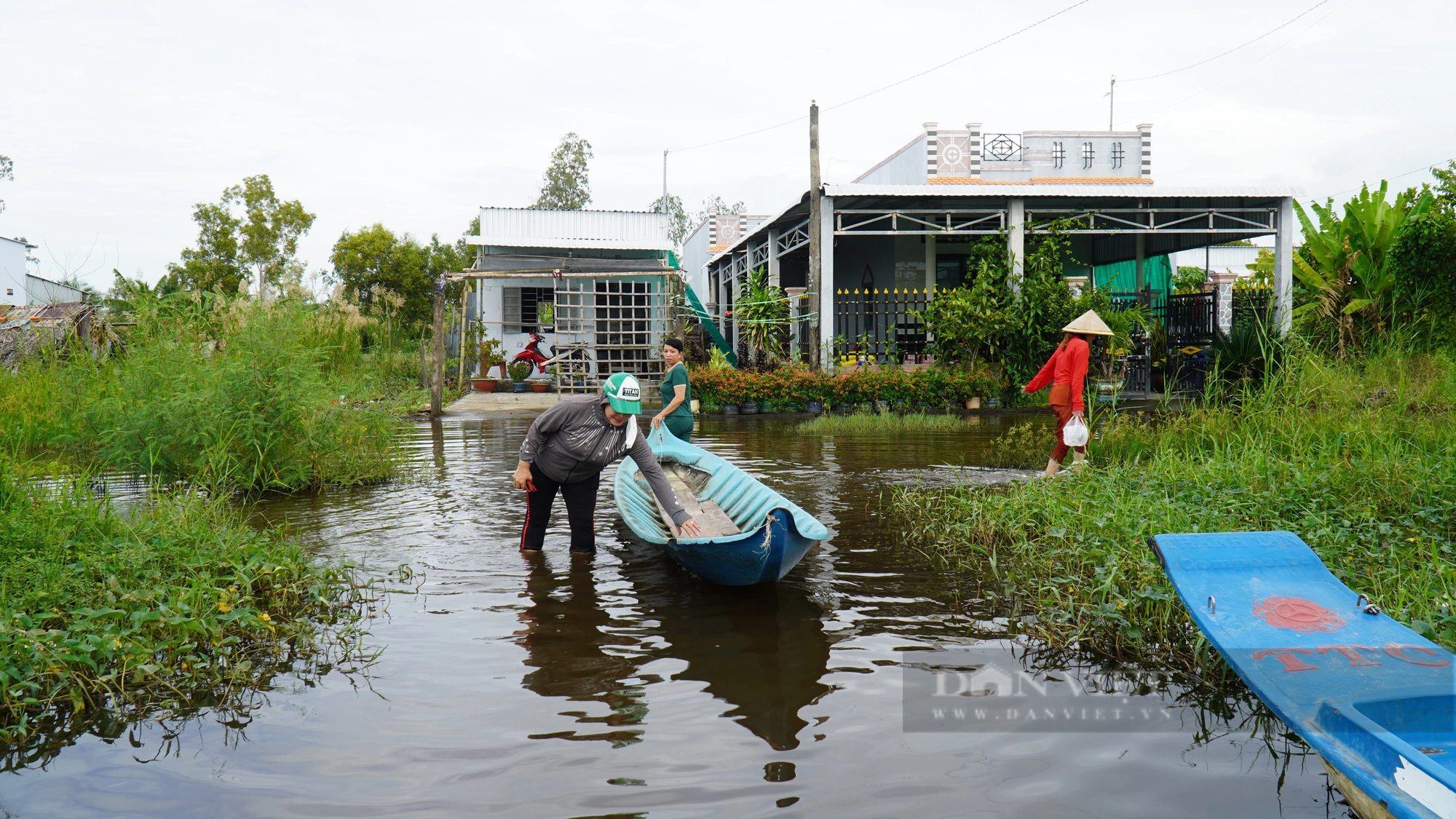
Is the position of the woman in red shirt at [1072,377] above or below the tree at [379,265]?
below

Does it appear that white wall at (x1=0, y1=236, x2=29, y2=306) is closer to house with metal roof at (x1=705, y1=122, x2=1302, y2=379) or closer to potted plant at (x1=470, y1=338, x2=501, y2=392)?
potted plant at (x1=470, y1=338, x2=501, y2=392)

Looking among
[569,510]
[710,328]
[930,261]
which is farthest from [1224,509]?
[710,328]

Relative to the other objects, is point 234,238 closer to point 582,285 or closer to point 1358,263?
→ point 582,285

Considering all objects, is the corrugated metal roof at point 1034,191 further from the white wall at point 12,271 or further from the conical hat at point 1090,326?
the white wall at point 12,271

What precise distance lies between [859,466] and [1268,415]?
14.0 ft

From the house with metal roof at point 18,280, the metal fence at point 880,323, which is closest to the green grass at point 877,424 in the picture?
A: the metal fence at point 880,323

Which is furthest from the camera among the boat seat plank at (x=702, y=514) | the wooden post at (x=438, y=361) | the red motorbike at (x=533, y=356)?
the red motorbike at (x=533, y=356)

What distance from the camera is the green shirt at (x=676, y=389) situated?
950 cm

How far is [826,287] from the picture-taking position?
58.9 feet

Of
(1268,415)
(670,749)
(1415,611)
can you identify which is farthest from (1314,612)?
(1268,415)

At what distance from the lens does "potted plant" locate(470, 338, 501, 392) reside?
22.0 m

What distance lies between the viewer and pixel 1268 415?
781cm

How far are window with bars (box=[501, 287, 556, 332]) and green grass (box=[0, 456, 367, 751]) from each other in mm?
17440

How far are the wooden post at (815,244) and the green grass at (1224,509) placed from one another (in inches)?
367
